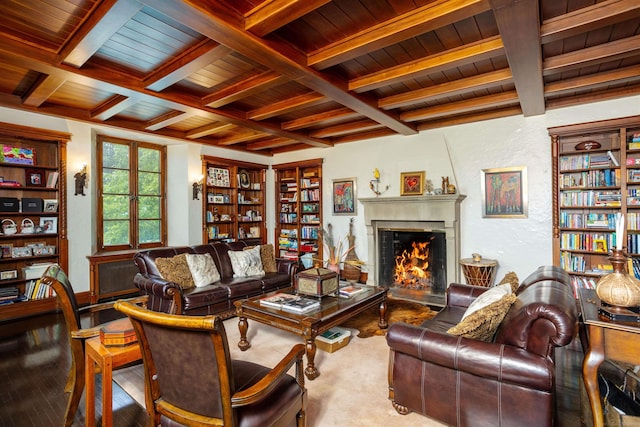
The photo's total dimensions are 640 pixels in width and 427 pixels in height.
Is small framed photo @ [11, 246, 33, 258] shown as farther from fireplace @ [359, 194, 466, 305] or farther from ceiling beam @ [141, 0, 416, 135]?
fireplace @ [359, 194, 466, 305]

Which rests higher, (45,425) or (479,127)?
(479,127)

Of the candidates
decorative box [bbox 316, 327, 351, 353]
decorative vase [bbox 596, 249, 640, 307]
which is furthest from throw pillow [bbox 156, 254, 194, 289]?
decorative vase [bbox 596, 249, 640, 307]

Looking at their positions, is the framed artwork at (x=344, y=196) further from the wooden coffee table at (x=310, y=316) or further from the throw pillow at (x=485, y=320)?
the throw pillow at (x=485, y=320)

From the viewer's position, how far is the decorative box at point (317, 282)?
10.1 feet

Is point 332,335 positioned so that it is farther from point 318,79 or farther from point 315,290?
point 318,79

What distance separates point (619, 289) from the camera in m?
1.56

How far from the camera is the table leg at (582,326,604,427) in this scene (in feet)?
5.08

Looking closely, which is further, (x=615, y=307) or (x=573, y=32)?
(x=573, y=32)

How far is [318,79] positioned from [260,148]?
3656 mm

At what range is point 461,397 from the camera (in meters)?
1.75

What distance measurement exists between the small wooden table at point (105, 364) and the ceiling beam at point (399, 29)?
8.27 feet

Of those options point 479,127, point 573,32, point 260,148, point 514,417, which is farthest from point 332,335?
point 260,148

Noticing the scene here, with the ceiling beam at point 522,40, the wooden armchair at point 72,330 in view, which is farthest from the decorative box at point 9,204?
the ceiling beam at point 522,40

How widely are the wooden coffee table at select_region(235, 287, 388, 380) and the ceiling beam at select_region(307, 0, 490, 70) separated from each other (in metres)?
2.17
